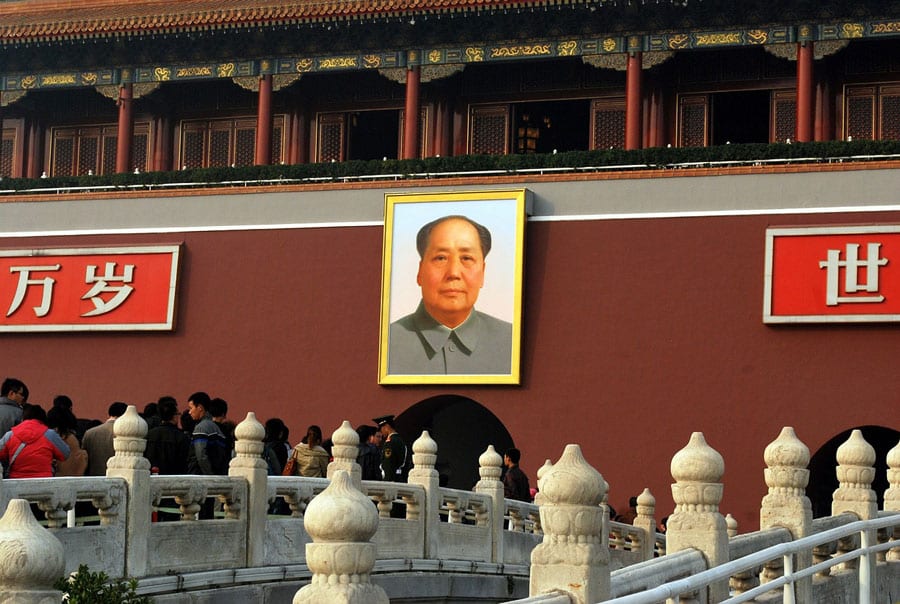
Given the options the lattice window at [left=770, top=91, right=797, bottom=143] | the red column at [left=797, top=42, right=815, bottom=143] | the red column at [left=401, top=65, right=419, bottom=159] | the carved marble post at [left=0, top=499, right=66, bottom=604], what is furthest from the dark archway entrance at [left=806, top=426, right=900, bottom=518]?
the carved marble post at [left=0, top=499, right=66, bottom=604]

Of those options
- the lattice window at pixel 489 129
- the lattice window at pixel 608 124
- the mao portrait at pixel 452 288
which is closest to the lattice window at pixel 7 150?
the lattice window at pixel 489 129

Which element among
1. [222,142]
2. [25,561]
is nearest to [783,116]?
[222,142]

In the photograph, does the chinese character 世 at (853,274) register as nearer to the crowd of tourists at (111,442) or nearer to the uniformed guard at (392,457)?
the uniformed guard at (392,457)

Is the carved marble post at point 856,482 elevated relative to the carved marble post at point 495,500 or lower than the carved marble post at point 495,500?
elevated

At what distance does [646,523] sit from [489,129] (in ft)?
25.5

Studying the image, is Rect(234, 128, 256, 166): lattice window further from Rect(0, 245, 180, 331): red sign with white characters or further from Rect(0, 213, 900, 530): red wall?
Rect(0, 245, 180, 331): red sign with white characters

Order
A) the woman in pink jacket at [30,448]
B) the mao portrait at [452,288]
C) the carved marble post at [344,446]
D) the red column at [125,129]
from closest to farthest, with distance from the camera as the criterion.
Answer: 1. the woman in pink jacket at [30,448]
2. the carved marble post at [344,446]
3. the mao portrait at [452,288]
4. the red column at [125,129]

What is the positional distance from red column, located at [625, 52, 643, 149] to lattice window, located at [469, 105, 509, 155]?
2140 millimetres

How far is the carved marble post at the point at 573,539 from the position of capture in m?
6.04

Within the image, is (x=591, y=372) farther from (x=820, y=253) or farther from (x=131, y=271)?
(x=131, y=271)

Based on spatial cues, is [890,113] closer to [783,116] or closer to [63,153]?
[783,116]

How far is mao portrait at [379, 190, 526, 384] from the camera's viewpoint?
19297 mm

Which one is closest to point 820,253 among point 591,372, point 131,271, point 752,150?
point 752,150

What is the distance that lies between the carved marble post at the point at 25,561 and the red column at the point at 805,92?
16.1 m
